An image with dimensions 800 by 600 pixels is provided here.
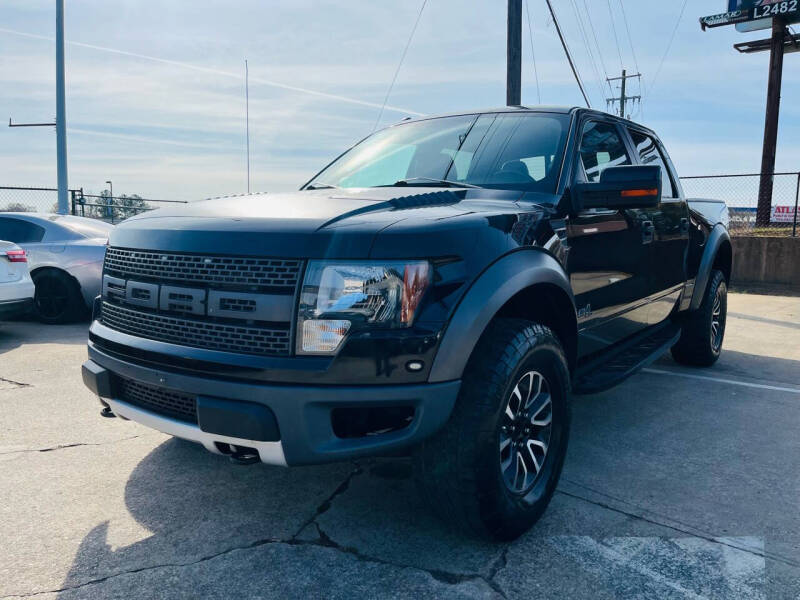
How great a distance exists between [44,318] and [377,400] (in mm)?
6731

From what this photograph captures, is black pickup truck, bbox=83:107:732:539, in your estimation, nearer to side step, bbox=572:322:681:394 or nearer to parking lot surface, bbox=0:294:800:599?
side step, bbox=572:322:681:394

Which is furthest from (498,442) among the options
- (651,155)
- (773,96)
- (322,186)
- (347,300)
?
(773,96)

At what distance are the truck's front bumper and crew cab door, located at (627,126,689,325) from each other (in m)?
2.46

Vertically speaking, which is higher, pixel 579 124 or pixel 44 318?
pixel 579 124

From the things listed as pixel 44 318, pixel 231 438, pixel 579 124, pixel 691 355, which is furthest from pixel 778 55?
pixel 231 438

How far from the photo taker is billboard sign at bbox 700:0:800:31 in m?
16.2

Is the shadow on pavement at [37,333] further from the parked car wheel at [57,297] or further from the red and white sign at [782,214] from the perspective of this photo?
the red and white sign at [782,214]

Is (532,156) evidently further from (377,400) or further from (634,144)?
(377,400)

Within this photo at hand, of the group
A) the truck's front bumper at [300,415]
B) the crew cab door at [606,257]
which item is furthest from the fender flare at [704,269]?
the truck's front bumper at [300,415]

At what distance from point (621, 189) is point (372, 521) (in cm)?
183

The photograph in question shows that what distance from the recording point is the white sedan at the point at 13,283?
6.34 m

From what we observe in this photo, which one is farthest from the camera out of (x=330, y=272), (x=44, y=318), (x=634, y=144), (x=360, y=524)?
(x=44, y=318)

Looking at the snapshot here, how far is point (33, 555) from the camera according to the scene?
7.88 feet

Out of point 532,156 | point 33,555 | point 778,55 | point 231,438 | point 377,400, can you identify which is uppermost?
point 778,55
